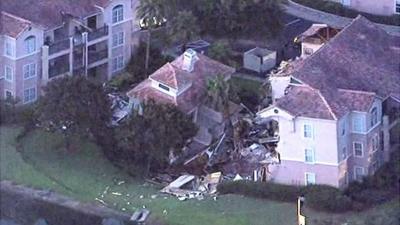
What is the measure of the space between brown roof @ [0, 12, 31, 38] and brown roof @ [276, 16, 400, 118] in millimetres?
8031

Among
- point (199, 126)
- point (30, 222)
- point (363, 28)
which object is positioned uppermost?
point (363, 28)

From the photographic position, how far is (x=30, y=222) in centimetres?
4125

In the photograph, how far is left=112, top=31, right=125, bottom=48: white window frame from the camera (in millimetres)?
49625

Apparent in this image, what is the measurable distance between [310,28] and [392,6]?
15.6 feet

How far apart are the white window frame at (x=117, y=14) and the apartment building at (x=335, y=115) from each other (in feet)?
21.0

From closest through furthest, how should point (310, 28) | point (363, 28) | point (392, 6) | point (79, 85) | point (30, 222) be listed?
1. point (30, 222)
2. point (79, 85)
3. point (363, 28)
4. point (310, 28)
5. point (392, 6)

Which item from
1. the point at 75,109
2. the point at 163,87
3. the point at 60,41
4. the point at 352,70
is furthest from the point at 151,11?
the point at 352,70

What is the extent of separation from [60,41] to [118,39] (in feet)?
7.81

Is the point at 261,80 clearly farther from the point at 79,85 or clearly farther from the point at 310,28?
the point at 79,85

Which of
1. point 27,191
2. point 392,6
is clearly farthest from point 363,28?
point 27,191

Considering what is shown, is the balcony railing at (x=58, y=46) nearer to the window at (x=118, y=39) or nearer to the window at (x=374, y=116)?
the window at (x=118, y=39)

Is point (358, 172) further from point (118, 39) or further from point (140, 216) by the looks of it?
point (118, 39)

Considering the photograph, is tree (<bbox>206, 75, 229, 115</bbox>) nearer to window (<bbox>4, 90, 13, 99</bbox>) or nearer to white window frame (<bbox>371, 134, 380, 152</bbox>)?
white window frame (<bbox>371, 134, 380, 152</bbox>)

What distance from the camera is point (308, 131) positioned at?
1665 inches
